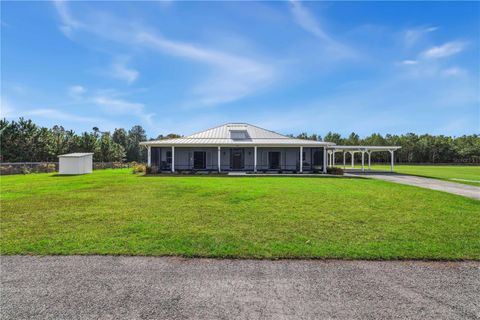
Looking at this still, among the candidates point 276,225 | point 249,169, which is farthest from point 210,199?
point 249,169

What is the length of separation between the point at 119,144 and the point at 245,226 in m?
61.3

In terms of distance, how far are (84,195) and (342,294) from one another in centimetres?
1027

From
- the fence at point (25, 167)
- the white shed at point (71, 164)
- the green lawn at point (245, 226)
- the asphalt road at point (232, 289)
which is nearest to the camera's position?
the asphalt road at point (232, 289)

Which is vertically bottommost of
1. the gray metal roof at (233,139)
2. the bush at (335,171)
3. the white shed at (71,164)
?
the bush at (335,171)

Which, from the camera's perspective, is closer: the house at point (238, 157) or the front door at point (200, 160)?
the house at point (238, 157)

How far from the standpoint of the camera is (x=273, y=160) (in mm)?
23859

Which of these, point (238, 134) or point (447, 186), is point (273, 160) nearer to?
point (238, 134)

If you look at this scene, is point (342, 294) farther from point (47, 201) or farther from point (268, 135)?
point (268, 135)

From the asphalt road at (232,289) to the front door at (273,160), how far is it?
19617mm

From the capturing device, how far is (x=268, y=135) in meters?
25.3

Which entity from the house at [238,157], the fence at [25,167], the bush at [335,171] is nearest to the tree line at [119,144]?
the fence at [25,167]

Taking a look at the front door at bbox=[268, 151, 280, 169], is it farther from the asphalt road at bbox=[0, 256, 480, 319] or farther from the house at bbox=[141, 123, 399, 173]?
the asphalt road at bbox=[0, 256, 480, 319]

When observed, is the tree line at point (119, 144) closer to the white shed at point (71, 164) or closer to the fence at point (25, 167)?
the fence at point (25, 167)

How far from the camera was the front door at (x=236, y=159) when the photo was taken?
78.1 ft
